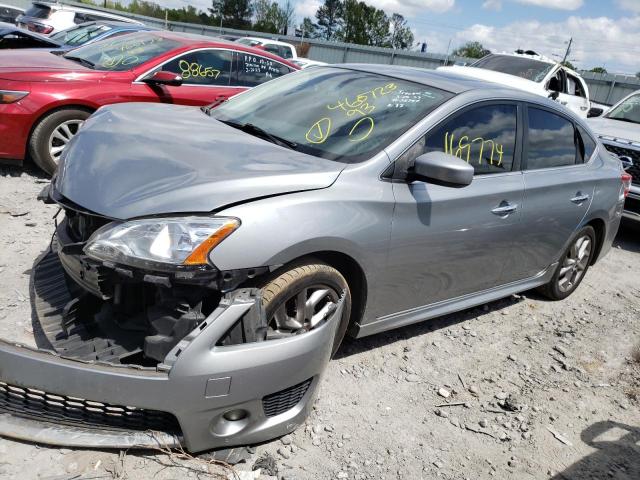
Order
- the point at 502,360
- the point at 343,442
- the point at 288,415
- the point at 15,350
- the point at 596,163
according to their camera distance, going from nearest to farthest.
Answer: the point at 15,350
the point at 288,415
the point at 343,442
the point at 502,360
the point at 596,163

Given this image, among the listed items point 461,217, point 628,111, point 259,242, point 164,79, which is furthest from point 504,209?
point 628,111

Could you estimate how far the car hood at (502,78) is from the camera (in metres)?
11.6

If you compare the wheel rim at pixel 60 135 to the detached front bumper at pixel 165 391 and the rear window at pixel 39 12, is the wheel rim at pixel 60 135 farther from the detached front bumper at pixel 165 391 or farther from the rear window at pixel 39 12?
the rear window at pixel 39 12

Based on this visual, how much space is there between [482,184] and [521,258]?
788mm

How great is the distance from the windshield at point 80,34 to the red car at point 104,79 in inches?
119

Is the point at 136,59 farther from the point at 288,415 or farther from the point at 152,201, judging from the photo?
the point at 288,415

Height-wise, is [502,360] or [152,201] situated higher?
[152,201]

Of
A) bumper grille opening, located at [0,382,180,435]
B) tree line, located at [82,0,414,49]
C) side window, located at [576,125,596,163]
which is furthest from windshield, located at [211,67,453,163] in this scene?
tree line, located at [82,0,414,49]

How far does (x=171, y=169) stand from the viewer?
253 cm

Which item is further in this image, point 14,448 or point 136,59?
point 136,59

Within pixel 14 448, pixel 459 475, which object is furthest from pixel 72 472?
pixel 459 475

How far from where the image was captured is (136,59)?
19.9 feet

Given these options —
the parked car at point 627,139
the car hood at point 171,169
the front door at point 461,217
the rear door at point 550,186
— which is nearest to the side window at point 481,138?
the front door at point 461,217

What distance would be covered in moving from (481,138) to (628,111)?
621cm
